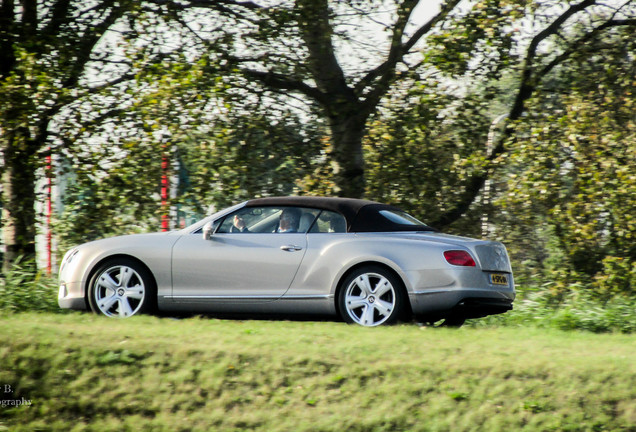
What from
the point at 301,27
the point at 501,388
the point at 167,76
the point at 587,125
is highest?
the point at 301,27

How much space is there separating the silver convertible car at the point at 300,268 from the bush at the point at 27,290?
1819 millimetres

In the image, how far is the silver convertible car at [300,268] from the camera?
8539 mm

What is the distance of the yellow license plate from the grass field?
3.91 feet

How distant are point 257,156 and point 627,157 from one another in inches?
226

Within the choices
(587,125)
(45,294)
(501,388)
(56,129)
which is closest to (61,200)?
(56,129)

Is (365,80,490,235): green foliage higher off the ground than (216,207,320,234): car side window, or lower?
higher

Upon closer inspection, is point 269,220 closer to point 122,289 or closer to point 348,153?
point 122,289

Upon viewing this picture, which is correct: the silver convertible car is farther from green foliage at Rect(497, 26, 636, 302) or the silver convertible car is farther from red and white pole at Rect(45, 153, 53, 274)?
red and white pole at Rect(45, 153, 53, 274)

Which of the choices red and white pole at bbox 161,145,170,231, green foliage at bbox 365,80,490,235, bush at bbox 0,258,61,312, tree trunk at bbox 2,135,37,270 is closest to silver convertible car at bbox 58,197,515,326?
bush at bbox 0,258,61,312

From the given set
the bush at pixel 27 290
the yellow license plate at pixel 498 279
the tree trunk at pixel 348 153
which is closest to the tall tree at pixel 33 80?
the bush at pixel 27 290

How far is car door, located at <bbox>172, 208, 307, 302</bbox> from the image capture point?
890 cm

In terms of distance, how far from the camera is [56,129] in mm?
13578

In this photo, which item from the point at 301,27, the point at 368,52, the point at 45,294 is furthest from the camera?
the point at 368,52

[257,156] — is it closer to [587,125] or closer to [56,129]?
[56,129]
